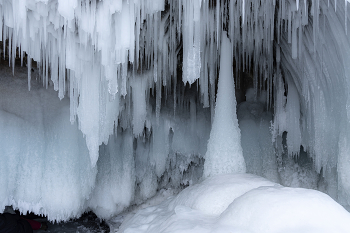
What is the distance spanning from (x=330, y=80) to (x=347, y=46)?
2.18 ft

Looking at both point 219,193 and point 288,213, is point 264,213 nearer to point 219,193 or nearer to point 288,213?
point 288,213

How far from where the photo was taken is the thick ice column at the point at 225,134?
4.75 m

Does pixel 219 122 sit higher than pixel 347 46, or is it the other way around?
pixel 347 46

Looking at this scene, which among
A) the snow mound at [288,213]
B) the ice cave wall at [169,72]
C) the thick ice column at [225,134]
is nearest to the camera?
the snow mound at [288,213]

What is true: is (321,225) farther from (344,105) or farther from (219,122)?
(219,122)

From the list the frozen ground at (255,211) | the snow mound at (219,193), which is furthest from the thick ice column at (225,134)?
the frozen ground at (255,211)

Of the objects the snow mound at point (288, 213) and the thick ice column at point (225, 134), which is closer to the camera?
the snow mound at point (288, 213)

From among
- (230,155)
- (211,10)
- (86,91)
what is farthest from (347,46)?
(86,91)

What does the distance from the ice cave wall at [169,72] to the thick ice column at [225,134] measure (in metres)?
0.45

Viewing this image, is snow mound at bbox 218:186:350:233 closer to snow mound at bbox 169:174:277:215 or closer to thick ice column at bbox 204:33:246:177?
snow mound at bbox 169:174:277:215

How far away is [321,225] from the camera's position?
2.35 meters

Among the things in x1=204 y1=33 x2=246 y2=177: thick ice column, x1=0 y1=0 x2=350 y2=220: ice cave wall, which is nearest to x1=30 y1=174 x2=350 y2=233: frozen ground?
x1=204 y1=33 x2=246 y2=177: thick ice column

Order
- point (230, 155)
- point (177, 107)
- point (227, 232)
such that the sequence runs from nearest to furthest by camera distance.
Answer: point (227, 232) < point (230, 155) < point (177, 107)

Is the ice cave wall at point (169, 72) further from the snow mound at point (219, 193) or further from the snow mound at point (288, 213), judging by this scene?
the snow mound at point (288, 213)
